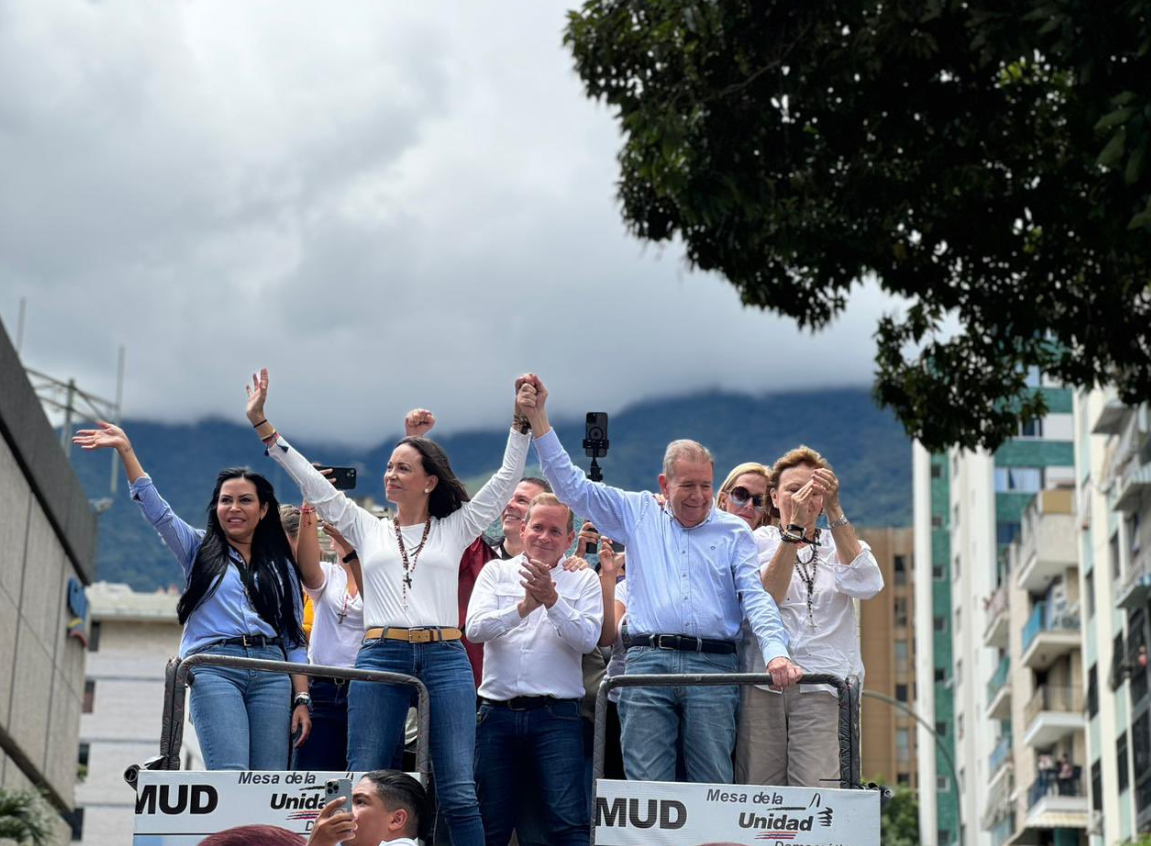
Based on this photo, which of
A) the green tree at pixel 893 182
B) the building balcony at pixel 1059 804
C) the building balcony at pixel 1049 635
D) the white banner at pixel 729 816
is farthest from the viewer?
the building balcony at pixel 1049 635

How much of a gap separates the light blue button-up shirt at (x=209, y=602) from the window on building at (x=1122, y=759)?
133 ft

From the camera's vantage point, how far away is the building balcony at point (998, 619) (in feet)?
219

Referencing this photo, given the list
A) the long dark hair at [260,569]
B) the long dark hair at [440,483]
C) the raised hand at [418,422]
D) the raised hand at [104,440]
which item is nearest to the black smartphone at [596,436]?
the raised hand at [418,422]

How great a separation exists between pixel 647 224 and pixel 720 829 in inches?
395

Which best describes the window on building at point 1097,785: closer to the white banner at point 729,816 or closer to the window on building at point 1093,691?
the window on building at point 1093,691

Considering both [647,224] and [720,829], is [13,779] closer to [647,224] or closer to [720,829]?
[647,224]

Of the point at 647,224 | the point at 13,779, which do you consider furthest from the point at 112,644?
the point at 647,224

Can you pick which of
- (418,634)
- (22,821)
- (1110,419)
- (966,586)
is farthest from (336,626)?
(966,586)

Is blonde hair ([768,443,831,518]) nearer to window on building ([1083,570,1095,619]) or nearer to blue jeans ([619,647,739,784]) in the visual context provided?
blue jeans ([619,647,739,784])

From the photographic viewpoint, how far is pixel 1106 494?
1903 inches

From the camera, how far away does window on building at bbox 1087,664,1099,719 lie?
5172cm

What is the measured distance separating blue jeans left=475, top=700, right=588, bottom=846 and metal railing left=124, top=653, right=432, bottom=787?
21.2 inches

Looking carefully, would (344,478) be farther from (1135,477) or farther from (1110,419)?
(1110,419)

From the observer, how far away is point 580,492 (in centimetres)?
946
